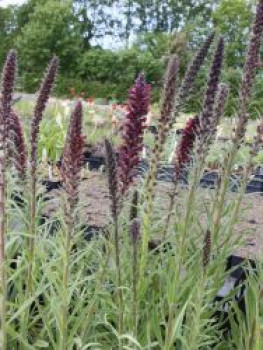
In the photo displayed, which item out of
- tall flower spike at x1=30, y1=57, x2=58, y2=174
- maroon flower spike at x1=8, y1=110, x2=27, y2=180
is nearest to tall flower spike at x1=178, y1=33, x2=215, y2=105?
tall flower spike at x1=30, y1=57, x2=58, y2=174

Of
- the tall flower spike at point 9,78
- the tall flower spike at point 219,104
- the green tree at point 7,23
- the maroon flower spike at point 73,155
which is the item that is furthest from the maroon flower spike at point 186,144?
the green tree at point 7,23

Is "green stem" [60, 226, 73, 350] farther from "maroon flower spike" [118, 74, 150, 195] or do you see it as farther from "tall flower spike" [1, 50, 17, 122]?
"tall flower spike" [1, 50, 17, 122]

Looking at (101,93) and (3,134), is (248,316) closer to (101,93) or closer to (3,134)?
(3,134)

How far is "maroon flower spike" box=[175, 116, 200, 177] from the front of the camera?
2133 mm

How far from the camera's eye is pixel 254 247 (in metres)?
4.36

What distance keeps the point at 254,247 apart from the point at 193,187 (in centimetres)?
247

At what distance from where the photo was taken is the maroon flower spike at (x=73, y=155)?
1.59 m

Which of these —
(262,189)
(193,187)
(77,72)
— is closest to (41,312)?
(193,187)

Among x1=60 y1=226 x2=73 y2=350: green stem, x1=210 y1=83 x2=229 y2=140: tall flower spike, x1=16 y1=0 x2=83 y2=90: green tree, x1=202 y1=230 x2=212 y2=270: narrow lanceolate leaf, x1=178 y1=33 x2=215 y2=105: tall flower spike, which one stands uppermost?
x1=16 y1=0 x2=83 y2=90: green tree

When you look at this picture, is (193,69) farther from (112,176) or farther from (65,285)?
(65,285)

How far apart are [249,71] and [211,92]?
0.97ft

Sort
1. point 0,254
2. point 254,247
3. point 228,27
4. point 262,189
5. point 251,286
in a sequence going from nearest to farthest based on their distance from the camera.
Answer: point 0,254 → point 251,286 → point 254,247 → point 262,189 → point 228,27

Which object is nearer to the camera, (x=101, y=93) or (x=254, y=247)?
(x=254, y=247)

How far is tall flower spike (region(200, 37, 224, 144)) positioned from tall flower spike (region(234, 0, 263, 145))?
20 centimetres
